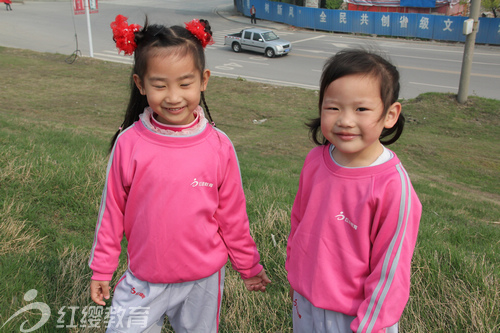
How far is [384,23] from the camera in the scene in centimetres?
2783

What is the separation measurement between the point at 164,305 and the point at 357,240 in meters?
0.93

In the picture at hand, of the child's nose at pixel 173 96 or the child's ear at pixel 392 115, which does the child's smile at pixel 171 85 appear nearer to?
the child's nose at pixel 173 96

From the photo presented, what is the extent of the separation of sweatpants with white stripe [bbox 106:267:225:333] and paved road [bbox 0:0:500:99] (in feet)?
34.1

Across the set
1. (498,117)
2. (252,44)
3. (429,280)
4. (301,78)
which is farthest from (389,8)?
(429,280)

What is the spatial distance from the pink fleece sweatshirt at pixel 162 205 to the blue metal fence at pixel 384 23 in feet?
86.8

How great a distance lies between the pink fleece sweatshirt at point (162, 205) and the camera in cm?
206

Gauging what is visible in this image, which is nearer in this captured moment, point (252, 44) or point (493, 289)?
point (493, 289)

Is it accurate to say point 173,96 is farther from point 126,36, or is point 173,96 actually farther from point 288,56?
point 288,56

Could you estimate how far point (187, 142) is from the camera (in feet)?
6.94

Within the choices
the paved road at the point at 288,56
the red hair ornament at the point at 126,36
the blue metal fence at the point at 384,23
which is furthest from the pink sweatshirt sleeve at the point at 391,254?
the blue metal fence at the point at 384,23

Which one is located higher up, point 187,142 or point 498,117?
point 187,142

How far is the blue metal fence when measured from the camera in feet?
82.0

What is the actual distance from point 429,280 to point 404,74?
1721 cm

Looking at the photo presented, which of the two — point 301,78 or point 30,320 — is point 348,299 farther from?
point 301,78
